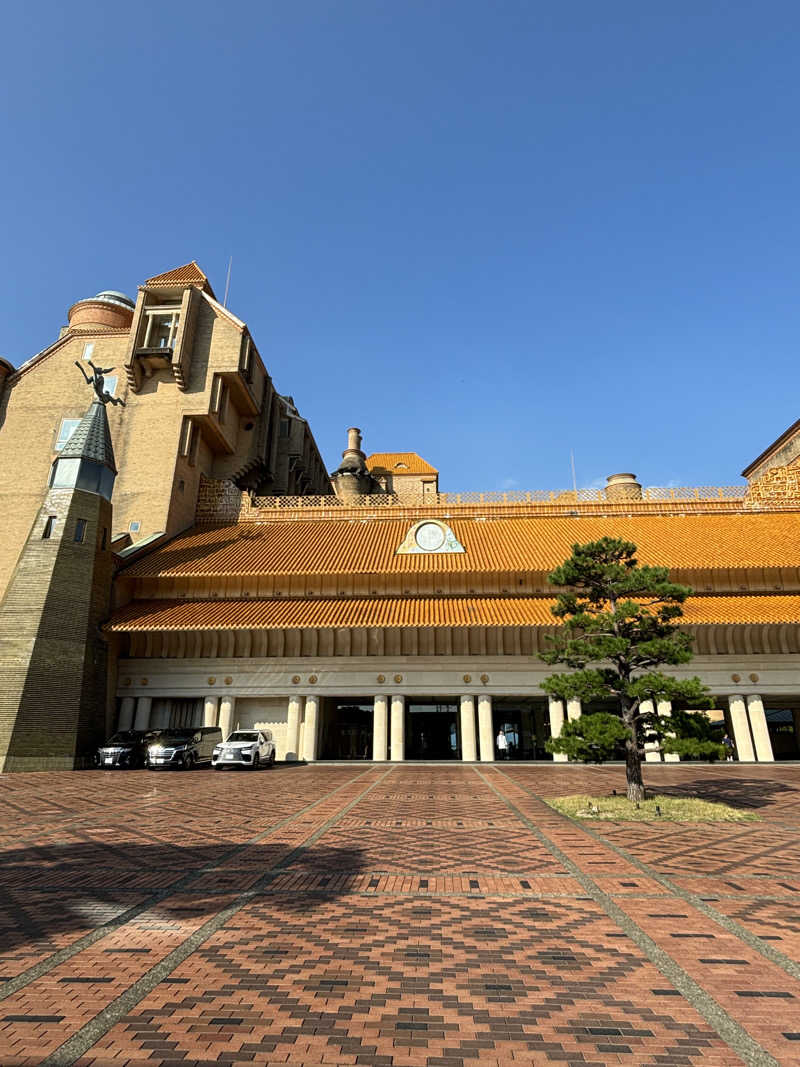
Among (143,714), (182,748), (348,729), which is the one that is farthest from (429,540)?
(143,714)

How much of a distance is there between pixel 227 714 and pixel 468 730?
11.1 meters

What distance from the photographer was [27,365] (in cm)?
3447

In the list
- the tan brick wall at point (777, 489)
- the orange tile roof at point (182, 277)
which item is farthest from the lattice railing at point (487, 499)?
the orange tile roof at point (182, 277)

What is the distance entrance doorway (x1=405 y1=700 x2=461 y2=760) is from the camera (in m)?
32.4

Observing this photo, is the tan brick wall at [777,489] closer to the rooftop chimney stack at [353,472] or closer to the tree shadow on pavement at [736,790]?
the tree shadow on pavement at [736,790]

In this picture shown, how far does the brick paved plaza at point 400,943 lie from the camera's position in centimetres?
337

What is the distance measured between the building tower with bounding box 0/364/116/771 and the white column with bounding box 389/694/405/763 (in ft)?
40.7

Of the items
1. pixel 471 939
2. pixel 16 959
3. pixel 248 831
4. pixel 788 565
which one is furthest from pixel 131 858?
pixel 788 565

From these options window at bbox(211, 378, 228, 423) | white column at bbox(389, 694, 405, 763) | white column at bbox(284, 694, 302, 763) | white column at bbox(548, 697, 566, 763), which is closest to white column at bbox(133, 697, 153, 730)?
Result: white column at bbox(284, 694, 302, 763)

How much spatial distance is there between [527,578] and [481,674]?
17.0 ft

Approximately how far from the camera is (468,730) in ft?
83.4

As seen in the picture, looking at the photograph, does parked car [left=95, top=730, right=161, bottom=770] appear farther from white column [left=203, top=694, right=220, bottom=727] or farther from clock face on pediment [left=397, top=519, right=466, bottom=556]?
clock face on pediment [left=397, top=519, right=466, bottom=556]

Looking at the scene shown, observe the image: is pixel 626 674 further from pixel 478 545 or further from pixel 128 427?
pixel 128 427

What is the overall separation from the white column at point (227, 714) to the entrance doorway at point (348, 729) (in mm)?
4847
